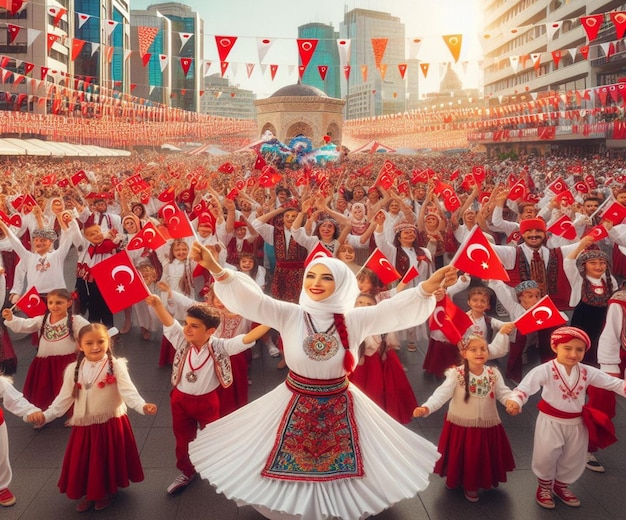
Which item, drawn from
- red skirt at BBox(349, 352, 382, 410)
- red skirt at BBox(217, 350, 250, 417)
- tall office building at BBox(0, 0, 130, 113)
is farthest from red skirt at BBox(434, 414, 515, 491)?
tall office building at BBox(0, 0, 130, 113)

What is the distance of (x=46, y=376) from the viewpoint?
16.8 ft

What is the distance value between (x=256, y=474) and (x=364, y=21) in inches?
6363

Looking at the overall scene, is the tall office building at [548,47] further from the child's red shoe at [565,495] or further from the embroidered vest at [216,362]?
the embroidered vest at [216,362]

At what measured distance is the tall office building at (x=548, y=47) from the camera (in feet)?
123

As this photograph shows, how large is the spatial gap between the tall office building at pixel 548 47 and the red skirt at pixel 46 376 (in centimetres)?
2625

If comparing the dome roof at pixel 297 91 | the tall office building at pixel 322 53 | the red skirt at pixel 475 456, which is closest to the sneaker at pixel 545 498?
the red skirt at pixel 475 456

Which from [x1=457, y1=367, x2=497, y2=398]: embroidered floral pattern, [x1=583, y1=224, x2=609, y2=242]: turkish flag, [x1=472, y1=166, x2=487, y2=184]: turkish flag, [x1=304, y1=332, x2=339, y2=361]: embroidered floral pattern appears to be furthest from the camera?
[x1=472, y1=166, x2=487, y2=184]: turkish flag

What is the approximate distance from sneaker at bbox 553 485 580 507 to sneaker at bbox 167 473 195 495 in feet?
8.04

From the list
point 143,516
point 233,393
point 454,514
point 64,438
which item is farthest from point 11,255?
point 454,514

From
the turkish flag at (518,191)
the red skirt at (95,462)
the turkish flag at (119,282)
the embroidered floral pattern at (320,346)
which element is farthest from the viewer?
the turkish flag at (518,191)

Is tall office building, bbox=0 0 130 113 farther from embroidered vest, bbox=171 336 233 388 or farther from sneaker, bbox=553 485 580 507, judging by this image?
sneaker, bbox=553 485 580 507

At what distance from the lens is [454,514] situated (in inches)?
153

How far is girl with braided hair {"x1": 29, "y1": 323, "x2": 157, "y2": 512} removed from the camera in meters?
3.83

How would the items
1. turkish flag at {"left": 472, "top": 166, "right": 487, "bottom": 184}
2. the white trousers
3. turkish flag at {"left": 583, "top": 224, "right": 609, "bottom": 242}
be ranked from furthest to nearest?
turkish flag at {"left": 472, "top": 166, "right": 487, "bottom": 184} < turkish flag at {"left": 583, "top": 224, "right": 609, "bottom": 242} < the white trousers
